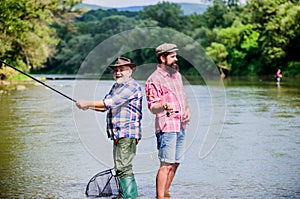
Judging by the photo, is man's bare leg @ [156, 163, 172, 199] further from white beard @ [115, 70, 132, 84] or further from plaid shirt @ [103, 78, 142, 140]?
white beard @ [115, 70, 132, 84]

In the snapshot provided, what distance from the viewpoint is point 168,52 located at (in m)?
6.89

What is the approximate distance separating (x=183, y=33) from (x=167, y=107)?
7671 centimetres

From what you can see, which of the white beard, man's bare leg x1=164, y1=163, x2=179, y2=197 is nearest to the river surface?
man's bare leg x1=164, y1=163, x2=179, y2=197

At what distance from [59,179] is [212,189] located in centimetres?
208

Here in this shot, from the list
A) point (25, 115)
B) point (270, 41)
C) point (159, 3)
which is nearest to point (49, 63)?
point (159, 3)

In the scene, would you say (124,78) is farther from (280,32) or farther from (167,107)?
(280,32)

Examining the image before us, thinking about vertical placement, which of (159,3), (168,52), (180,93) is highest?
(159,3)

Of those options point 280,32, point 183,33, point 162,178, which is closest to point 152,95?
point 162,178

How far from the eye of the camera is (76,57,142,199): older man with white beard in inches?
262

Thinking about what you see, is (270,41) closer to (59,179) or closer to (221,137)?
(221,137)

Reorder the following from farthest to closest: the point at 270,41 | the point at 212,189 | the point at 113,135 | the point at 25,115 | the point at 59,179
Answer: the point at 270,41 < the point at 25,115 < the point at 59,179 < the point at 212,189 < the point at 113,135

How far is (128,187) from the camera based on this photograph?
6855mm

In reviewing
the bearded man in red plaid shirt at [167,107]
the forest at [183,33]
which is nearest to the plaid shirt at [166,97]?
the bearded man in red plaid shirt at [167,107]

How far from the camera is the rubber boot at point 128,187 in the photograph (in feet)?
22.4
